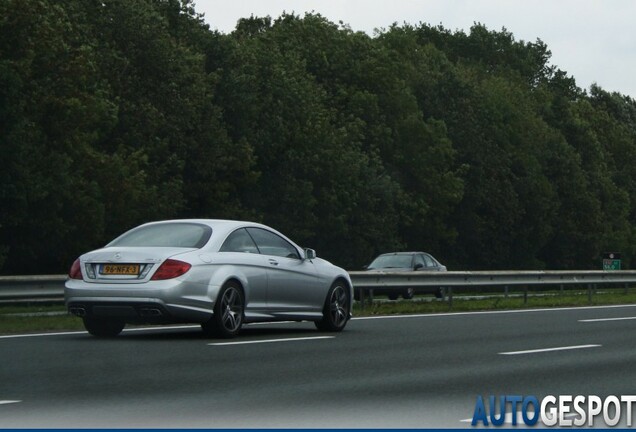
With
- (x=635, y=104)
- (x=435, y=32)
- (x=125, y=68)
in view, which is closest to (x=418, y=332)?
(x=125, y=68)

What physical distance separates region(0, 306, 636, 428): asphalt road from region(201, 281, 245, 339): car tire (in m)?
0.21

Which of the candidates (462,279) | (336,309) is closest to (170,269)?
(336,309)

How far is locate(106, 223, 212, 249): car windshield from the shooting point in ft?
53.7

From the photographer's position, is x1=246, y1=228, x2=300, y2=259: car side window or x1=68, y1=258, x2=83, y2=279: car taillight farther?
x1=246, y1=228, x2=300, y2=259: car side window

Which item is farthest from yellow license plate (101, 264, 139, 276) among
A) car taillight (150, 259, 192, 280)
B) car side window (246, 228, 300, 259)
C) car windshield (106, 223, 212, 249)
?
car side window (246, 228, 300, 259)

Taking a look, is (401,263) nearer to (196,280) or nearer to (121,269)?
(196,280)

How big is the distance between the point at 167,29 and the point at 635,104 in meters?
63.8

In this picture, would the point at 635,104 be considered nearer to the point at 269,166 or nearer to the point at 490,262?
the point at 490,262

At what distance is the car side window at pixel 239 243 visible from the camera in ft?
54.5

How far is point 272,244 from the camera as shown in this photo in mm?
17625

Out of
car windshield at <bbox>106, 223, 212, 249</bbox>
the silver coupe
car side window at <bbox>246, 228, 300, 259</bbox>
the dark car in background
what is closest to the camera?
the silver coupe

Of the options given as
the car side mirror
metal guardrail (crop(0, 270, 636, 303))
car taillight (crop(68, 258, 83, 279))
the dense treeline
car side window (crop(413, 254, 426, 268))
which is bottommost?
metal guardrail (crop(0, 270, 636, 303))

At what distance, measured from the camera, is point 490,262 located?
81.6 meters

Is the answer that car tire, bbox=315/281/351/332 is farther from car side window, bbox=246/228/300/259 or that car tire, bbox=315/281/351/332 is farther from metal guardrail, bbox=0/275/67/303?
metal guardrail, bbox=0/275/67/303
